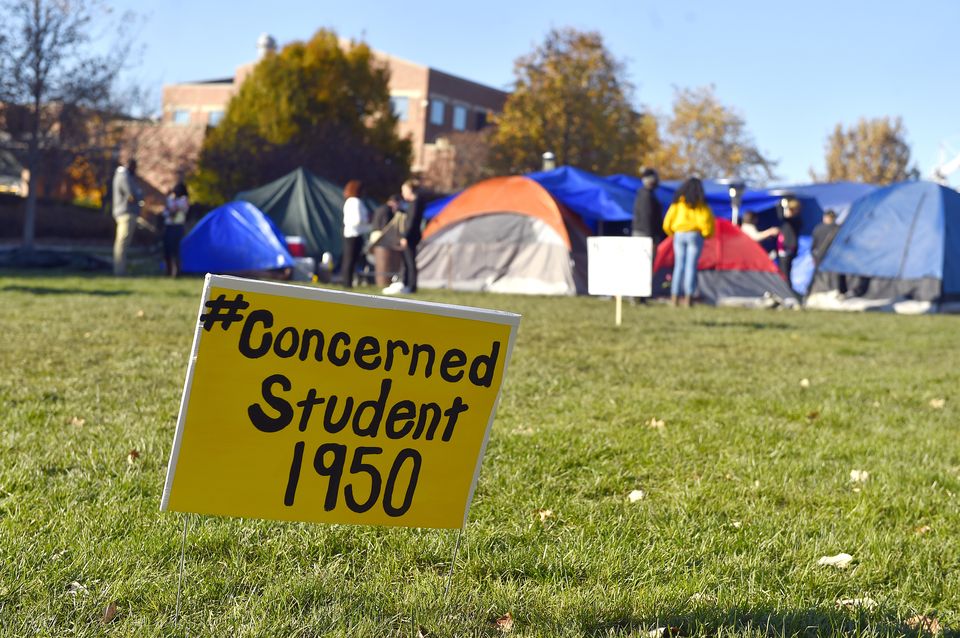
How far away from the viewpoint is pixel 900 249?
63.5 feet

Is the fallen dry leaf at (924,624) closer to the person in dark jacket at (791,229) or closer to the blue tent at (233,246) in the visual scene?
the blue tent at (233,246)

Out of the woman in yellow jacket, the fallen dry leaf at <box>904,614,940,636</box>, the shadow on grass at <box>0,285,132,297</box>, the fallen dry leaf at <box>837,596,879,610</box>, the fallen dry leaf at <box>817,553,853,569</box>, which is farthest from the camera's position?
the woman in yellow jacket

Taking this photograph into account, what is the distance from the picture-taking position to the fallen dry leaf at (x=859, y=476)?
4693mm

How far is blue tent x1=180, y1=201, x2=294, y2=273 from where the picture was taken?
1945cm

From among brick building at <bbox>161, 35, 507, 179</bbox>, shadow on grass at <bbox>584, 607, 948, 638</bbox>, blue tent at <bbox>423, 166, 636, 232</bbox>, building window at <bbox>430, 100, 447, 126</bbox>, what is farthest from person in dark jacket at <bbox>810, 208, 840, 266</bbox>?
building window at <bbox>430, 100, 447, 126</bbox>

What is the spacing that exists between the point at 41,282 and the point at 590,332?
9.06m

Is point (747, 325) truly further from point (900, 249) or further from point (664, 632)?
point (664, 632)

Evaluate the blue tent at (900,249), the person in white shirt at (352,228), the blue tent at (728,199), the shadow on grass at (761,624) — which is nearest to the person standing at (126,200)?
the person in white shirt at (352,228)

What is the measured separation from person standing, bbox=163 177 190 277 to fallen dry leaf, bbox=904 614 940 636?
16812 mm

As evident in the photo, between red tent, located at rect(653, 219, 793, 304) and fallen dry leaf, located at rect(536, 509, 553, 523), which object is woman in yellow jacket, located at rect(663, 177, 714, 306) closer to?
red tent, located at rect(653, 219, 793, 304)

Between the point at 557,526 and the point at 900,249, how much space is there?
17476 mm

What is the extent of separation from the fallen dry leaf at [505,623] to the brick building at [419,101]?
2234 inches

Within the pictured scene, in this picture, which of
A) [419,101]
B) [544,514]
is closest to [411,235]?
[544,514]

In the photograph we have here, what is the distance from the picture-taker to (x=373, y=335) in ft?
8.61
